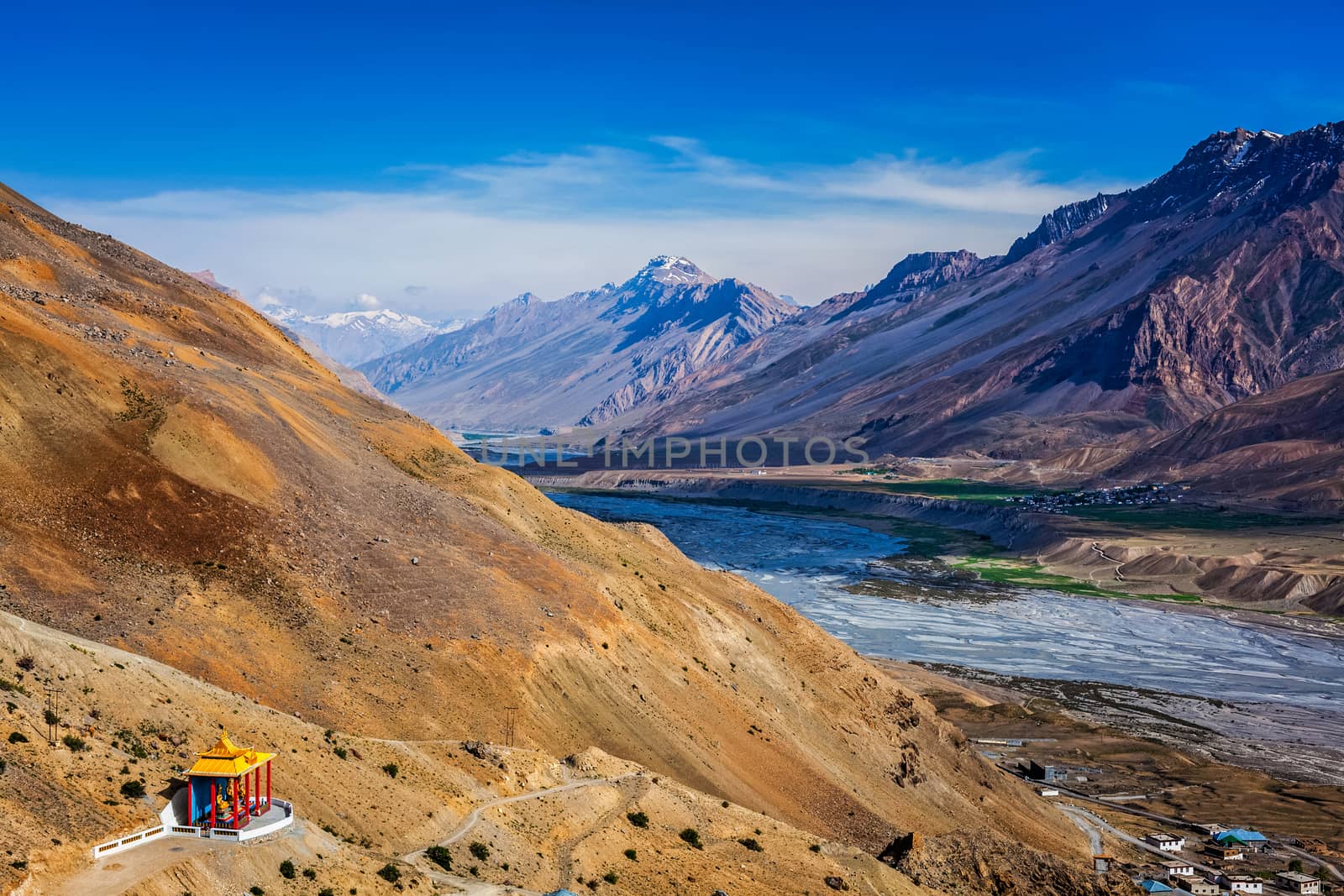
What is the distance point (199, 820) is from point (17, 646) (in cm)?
729

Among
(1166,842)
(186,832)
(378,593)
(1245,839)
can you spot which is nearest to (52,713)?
(186,832)

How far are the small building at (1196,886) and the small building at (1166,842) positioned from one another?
4690mm

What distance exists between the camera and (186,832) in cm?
2614

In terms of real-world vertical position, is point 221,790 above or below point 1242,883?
above

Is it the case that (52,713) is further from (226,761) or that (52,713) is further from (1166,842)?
(1166,842)

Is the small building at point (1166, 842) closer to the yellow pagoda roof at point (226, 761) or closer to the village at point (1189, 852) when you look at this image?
the village at point (1189, 852)

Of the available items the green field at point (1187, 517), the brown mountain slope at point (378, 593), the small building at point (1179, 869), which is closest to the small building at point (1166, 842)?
the small building at point (1179, 869)

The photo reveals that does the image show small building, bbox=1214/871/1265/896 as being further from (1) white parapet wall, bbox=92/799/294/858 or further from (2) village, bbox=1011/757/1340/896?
(1) white parapet wall, bbox=92/799/294/858

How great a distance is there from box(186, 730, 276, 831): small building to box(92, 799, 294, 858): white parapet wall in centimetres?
17

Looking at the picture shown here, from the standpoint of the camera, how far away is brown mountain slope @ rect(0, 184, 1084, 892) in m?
39.4

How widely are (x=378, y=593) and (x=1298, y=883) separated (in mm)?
39316

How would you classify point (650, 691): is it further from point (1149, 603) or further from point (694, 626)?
point (1149, 603)

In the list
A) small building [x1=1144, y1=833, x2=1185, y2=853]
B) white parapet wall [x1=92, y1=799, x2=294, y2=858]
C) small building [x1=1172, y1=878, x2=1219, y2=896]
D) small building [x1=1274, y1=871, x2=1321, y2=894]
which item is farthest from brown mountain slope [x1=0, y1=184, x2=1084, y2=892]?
white parapet wall [x1=92, y1=799, x2=294, y2=858]

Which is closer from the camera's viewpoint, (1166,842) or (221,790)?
(221,790)
